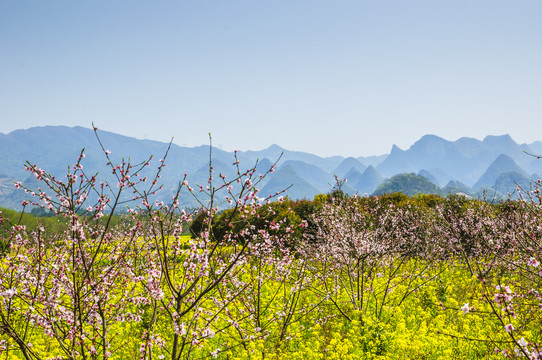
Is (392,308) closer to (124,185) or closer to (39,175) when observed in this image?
(124,185)

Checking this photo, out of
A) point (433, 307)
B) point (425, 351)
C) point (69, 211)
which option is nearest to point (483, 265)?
point (433, 307)

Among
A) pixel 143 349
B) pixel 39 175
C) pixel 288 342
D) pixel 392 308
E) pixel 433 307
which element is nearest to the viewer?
pixel 39 175

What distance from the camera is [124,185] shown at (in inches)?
182

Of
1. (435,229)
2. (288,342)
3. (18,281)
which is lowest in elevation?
(288,342)

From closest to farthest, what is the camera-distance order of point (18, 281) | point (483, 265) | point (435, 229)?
point (18, 281)
point (483, 265)
point (435, 229)

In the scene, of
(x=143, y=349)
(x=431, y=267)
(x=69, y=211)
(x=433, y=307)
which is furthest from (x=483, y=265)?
(x=69, y=211)

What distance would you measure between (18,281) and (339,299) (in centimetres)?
840

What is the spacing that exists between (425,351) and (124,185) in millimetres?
6679

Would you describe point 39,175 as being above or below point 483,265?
above

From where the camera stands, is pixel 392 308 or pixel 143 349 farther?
pixel 392 308

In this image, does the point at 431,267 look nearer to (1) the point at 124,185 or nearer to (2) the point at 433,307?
(2) the point at 433,307

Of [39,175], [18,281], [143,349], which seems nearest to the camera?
[39,175]

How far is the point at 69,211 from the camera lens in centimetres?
443

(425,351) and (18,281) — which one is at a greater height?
(18,281)
